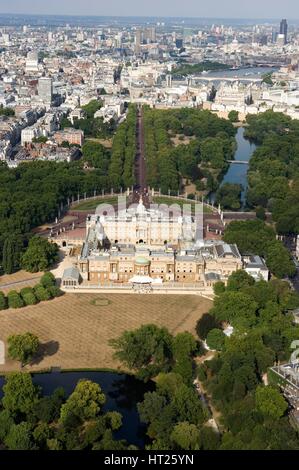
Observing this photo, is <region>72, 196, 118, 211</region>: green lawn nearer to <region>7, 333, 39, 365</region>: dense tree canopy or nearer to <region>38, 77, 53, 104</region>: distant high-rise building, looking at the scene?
<region>7, 333, 39, 365</region>: dense tree canopy

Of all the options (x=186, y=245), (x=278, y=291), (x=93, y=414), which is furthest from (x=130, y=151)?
(x=93, y=414)

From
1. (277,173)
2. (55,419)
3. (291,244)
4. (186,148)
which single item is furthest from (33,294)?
(186,148)

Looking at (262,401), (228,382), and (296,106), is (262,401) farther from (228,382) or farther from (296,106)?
(296,106)

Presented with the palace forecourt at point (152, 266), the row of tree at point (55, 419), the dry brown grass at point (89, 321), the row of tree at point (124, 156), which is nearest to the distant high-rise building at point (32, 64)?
the row of tree at point (124, 156)

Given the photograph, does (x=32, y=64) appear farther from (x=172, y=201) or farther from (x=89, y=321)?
(x=89, y=321)
